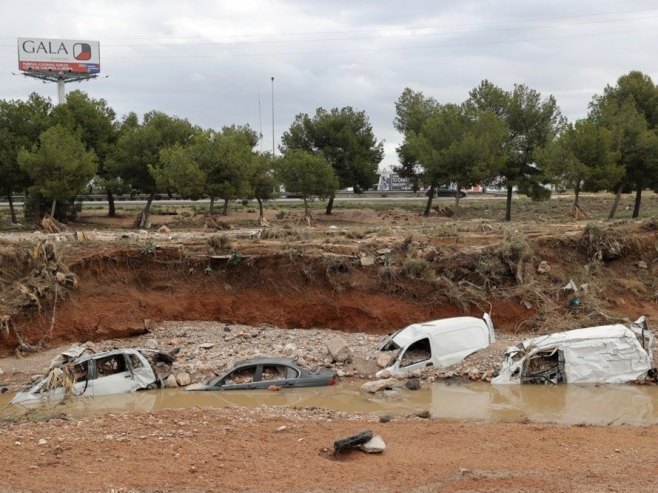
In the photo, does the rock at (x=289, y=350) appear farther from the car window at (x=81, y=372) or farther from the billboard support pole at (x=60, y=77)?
the billboard support pole at (x=60, y=77)

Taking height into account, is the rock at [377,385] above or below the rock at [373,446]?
below

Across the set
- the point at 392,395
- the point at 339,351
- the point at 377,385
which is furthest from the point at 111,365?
the point at 392,395

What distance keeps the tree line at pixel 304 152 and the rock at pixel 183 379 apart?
2192cm

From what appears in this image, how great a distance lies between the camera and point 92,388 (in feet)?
48.1

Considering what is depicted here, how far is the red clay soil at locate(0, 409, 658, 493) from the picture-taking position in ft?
27.2

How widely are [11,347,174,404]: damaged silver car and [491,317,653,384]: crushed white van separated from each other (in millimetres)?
8288

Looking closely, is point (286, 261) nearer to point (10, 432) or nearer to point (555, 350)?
point (555, 350)

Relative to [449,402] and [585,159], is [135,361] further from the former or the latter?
[585,159]

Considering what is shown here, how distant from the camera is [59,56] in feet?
Answer: 220

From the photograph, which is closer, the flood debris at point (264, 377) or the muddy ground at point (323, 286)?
the flood debris at point (264, 377)

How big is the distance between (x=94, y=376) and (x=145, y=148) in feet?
94.0

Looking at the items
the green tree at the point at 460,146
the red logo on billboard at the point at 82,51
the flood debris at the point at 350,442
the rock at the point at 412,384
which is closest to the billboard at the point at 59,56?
the red logo on billboard at the point at 82,51

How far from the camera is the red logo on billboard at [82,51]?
68.1m

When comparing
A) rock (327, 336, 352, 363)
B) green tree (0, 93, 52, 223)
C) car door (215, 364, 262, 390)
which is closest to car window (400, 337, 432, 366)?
rock (327, 336, 352, 363)
